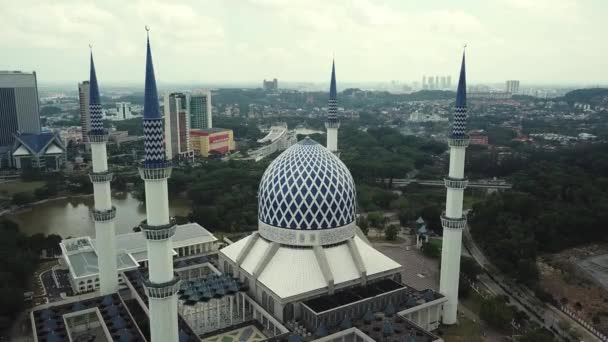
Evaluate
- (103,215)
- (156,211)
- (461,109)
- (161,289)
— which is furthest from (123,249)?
(461,109)

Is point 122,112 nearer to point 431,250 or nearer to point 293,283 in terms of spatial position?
point 431,250

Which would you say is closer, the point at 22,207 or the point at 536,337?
the point at 536,337

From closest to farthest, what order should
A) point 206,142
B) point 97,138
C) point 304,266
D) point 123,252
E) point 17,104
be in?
point 304,266, point 97,138, point 123,252, point 17,104, point 206,142

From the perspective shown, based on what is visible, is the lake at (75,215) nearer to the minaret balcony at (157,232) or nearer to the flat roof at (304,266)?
the flat roof at (304,266)

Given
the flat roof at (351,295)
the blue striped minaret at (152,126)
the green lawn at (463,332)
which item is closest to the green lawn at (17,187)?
the blue striped minaret at (152,126)

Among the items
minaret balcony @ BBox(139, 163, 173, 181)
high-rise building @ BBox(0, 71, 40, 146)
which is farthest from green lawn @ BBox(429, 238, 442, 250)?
high-rise building @ BBox(0, 71, 40, 146)

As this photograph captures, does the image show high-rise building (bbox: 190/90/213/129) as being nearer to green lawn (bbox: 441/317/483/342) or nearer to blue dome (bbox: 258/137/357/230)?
blue dome (bbox: 258/137/357/230)
